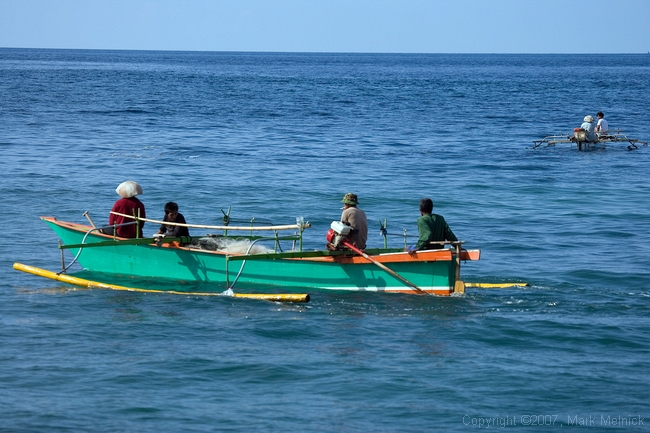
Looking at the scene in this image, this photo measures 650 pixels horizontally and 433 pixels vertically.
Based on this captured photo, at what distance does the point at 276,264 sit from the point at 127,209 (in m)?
3.22

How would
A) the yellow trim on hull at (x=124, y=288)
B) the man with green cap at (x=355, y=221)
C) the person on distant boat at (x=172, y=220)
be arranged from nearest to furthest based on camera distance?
the yellow trim on hull at (x=124, y=288), the man with green cap at (x=355, y=221), the person on distant boat at (x=172, y=220)

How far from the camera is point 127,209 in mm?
16781

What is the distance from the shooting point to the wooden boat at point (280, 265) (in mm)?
14906

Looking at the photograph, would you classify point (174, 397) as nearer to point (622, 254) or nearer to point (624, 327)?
point (624, 327)

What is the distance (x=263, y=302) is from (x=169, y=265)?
2093 millimetres

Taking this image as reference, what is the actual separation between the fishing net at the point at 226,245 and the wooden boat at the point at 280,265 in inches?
5.7

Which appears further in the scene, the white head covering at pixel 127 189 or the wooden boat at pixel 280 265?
the white head covering at pixel 127 189

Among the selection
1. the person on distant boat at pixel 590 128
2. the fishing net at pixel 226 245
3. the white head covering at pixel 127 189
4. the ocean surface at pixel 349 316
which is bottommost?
the ocean surface at pixel 349 316

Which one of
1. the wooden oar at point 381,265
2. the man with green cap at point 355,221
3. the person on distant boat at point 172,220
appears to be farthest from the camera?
the person on distant boat at point 172,220

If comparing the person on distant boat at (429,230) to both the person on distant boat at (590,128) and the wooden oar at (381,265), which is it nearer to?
the wooden oar at (381,265)

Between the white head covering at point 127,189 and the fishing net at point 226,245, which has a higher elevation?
the white head covering at point 127,189

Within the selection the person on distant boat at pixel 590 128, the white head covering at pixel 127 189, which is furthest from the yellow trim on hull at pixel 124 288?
the person on distant boat at pixel 590 128

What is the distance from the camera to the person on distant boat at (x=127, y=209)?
54.5 ft

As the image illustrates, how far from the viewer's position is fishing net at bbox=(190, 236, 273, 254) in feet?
53.2
